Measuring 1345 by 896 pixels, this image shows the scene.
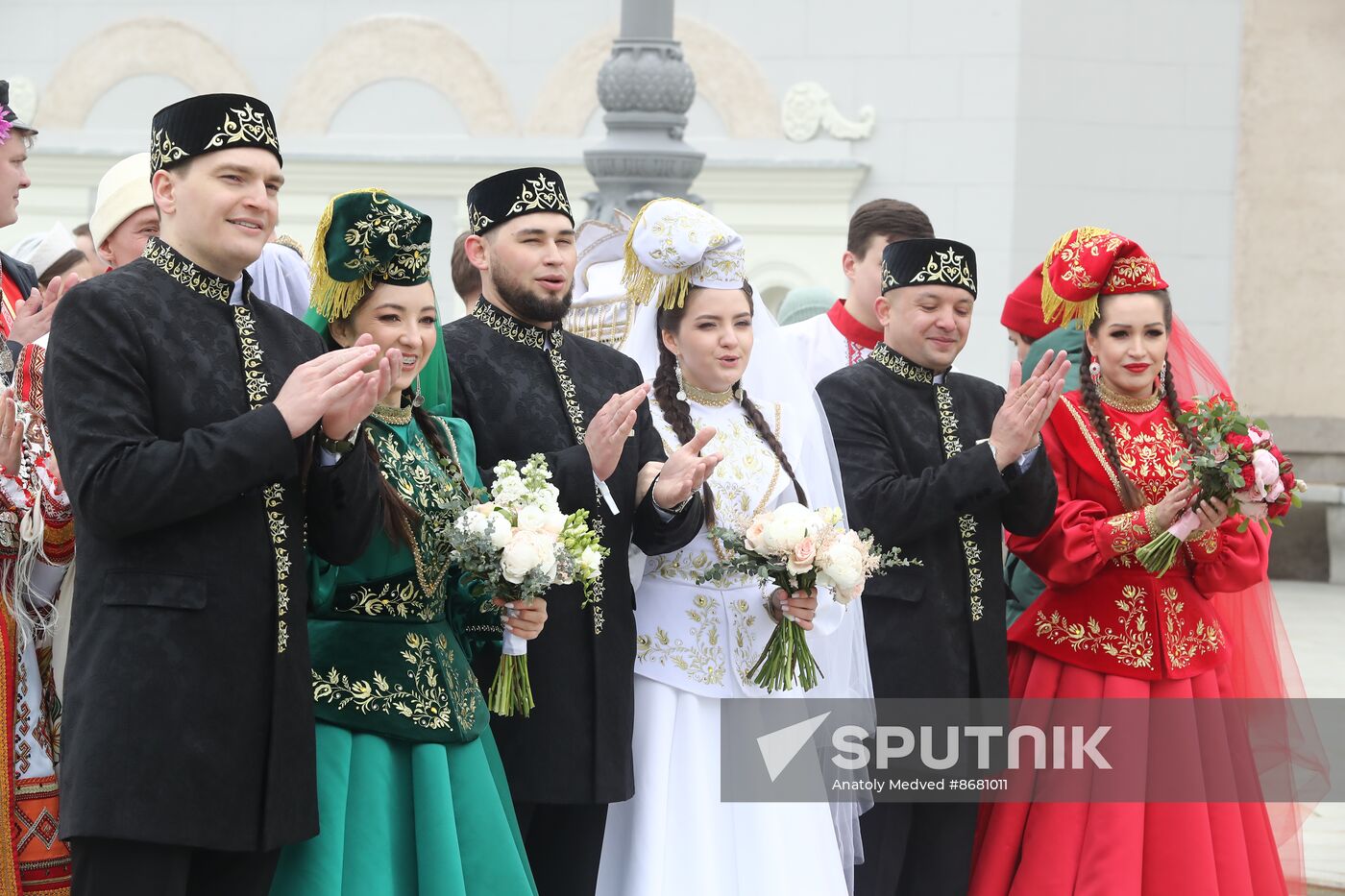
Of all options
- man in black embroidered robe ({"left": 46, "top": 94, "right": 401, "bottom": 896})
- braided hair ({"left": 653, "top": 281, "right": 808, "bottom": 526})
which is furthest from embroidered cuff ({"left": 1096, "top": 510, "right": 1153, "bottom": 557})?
man in black embroidered robe ({"left": 46, "top": 94, "right": 401, "bottom": 896})

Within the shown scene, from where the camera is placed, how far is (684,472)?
3963mm

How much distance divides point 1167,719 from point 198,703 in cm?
265

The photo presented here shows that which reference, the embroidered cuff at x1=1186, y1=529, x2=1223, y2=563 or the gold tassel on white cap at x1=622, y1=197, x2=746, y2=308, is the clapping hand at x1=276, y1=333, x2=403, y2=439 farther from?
the embroidered cuff at x1=1186, y1=529, x2=1223, y2=563

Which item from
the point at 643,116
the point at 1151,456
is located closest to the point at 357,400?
the point at 1151,456

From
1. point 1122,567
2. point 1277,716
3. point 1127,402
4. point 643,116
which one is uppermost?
point 643,116

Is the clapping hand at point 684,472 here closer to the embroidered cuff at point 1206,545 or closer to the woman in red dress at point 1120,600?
the woman in red dress at point 1120,600

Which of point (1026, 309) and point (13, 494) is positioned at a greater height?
point (1026, 309)

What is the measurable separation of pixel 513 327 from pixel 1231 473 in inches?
70.3

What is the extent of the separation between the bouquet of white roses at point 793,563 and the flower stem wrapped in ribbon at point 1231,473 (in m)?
0.76

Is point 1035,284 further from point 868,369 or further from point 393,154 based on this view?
point 393,154

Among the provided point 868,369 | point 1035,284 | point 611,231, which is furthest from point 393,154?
point 868,369

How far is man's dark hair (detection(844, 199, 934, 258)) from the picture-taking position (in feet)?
18.0

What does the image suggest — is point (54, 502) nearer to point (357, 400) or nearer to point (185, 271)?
point (185, 271)

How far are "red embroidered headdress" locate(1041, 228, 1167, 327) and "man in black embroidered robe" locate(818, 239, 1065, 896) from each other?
0.90 feet
